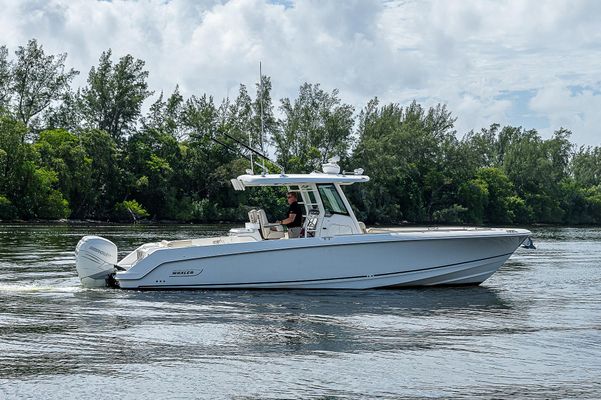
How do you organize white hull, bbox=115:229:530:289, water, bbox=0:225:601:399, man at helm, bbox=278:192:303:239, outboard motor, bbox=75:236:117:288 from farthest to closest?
man at helm, bbox=278:192:303:239 → outboard motor, bbox=75:236:117:288 → white hull, bbox=115:229:530:289 → water, bbox=0:225:601:399

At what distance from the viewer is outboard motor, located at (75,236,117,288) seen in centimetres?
1880

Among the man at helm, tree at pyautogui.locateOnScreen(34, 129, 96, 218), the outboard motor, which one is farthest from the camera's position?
tree at pyautogui.locateOnScreen(34, 129, 96, 218)

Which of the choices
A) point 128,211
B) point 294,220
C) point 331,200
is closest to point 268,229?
point 294,220

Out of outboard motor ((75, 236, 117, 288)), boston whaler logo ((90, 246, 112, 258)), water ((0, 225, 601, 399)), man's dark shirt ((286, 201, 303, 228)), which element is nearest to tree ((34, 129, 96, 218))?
water ((0, 225, 601, 399))

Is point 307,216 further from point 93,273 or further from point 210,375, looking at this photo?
point 210,375

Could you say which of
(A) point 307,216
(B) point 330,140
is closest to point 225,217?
(B) point 330,140

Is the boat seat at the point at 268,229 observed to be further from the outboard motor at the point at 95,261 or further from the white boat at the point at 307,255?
the outboard motor at the point at 95,261

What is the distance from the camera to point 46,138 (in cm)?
7675

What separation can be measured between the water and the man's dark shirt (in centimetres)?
158

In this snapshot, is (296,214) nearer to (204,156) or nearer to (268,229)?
(268,229)

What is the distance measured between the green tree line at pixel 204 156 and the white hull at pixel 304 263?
50990 millimetres

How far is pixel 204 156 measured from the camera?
8462cm

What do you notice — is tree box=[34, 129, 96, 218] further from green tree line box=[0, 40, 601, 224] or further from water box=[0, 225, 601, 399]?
water box=[0, 225, 601, 399]

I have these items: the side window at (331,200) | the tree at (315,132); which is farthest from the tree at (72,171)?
the side window at (331,200)
